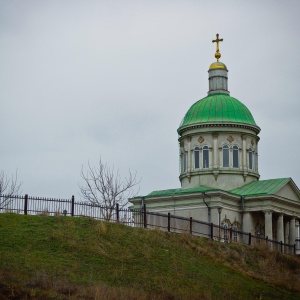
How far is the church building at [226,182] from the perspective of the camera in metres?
49.7

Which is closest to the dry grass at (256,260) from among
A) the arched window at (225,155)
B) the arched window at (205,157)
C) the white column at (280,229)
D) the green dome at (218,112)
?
the white column at (280,229)

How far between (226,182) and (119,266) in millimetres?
26829

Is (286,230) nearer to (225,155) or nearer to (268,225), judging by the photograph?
(268,225)

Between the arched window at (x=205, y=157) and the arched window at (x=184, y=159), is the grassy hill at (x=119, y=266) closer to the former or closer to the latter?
the arched window at (x=205, y=157)

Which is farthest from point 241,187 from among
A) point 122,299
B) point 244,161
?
point 122,299

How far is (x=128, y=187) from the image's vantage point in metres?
52.2

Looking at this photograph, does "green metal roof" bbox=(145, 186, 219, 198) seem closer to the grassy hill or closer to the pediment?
the pediment

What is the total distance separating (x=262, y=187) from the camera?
168ft

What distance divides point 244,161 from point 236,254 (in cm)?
1972

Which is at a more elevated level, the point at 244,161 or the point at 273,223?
the point at 244,161

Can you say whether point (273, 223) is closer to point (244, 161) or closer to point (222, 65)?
point (244, 161)

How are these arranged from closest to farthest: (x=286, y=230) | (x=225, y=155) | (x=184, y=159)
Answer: (x=225, y=155)
(x=286, y=230)
(x=184, y=159)

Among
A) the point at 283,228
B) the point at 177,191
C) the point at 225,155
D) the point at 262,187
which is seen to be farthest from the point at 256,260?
the point at 225,155

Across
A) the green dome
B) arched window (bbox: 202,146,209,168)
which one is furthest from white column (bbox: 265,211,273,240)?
the green dome
